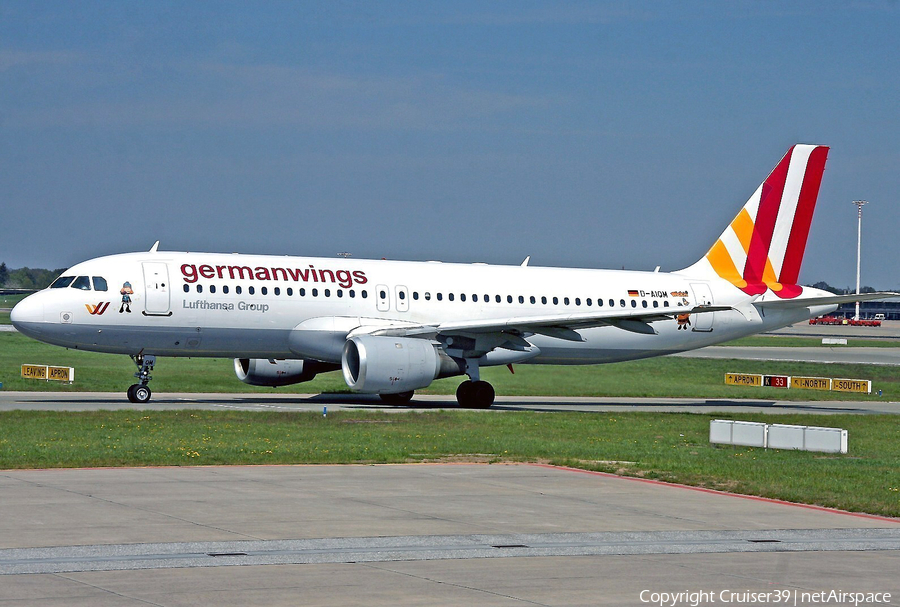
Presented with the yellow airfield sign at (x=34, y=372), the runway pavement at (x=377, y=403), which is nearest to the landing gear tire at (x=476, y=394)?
the runway pavement at (x=377, y=403)

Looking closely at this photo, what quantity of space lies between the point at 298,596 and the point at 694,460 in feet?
41.5

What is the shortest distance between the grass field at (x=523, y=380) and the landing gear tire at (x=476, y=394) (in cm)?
704

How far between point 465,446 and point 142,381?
1330 cm

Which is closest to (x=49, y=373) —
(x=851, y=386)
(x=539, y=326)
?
(x=539, y=326)

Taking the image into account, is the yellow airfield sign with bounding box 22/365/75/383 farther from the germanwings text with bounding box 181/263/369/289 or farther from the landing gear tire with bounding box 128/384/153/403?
the germanwings text with bounding box 181/263/369/289

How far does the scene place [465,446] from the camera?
22828mm

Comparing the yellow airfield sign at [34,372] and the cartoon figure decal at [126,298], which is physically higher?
the cartoon figure decal at [126,298]

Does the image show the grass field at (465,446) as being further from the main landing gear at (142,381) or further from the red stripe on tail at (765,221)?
the red stripe on tail at (765,221)

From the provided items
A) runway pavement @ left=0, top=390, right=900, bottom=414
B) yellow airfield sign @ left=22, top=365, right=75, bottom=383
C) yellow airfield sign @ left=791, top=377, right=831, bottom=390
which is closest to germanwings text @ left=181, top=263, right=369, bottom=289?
runway pavement @ left=0, top=390, right=900, bottom=414

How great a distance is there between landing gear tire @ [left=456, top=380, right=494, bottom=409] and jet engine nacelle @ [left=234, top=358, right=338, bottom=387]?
4.57 metres

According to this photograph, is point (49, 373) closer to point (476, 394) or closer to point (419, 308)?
point (419, 308)

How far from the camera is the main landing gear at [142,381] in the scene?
106 ft

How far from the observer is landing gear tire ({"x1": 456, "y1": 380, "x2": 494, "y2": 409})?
3519cm

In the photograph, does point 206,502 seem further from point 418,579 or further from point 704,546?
point 704,546
